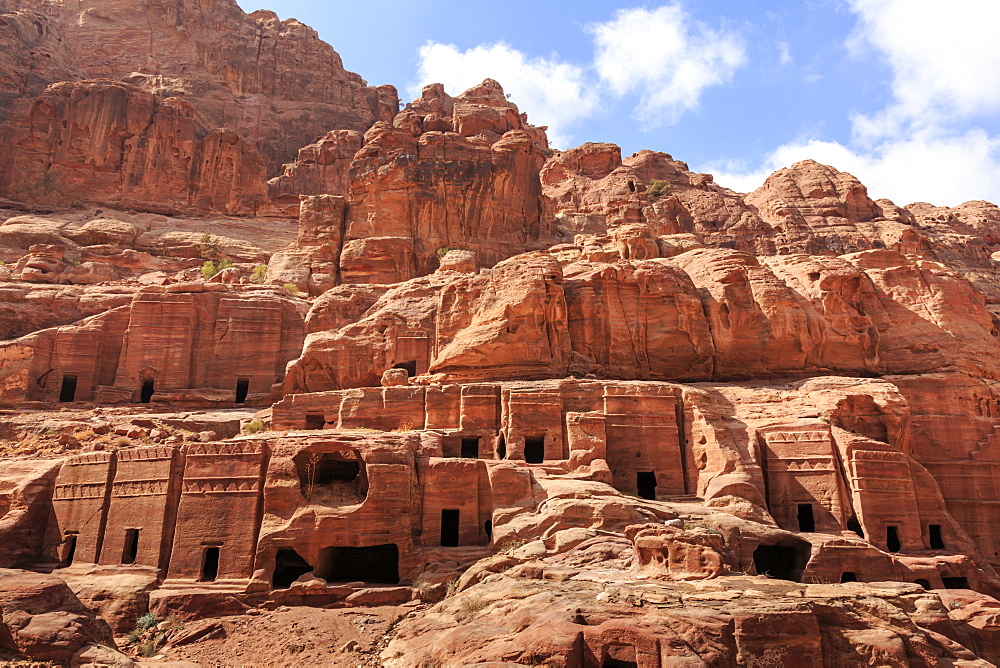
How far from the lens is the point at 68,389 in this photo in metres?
33.8

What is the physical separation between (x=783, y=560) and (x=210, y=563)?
16925 millimetres

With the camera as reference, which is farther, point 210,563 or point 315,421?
point 315,421

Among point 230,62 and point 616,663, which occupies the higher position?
point 230,62

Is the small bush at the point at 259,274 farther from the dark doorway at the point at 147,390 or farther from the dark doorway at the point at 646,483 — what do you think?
the dark doorway at the point at 646,483

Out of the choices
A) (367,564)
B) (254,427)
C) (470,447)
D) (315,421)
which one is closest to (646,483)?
(470,447)

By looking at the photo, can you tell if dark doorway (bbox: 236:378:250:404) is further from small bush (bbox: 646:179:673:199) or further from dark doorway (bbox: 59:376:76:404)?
small bush (bbox: 646:179:673:199)

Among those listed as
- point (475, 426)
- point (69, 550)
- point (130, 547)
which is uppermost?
point (475, 426)

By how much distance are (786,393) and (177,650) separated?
22137 mm

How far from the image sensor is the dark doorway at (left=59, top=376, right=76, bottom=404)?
33656 millimetres

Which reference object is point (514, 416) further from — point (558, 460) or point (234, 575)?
point (234, 575)

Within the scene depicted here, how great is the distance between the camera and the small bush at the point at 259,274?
46169 mm

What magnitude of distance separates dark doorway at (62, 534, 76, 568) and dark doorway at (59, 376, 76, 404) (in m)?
13.0

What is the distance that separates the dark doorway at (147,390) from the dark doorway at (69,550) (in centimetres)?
1240

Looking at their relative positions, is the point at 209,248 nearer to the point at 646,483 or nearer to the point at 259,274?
the point at 259,274
